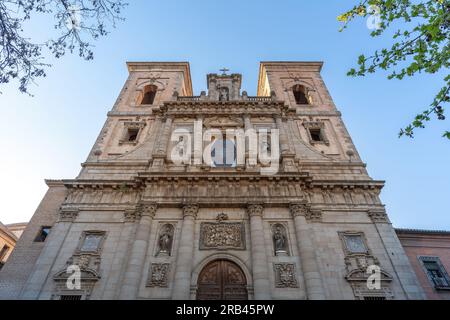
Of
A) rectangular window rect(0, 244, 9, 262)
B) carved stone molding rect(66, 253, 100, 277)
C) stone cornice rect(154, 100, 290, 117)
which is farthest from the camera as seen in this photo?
rectangular window rect(0, 244, 9, 262)

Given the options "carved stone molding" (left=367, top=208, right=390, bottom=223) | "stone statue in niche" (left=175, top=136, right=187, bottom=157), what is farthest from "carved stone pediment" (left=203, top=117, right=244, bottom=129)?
"carved stone molding" (left=367, top=208, right=390, bottom=223)

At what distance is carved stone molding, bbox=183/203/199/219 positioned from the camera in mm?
15469

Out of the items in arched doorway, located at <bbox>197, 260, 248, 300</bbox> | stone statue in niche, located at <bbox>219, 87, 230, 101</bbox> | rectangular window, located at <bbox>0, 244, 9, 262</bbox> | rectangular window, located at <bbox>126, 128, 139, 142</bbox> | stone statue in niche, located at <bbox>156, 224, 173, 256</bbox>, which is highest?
stone statue in niche, located at <bbox>219, 87, 230, 101</bbox>

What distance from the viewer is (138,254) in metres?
13.9

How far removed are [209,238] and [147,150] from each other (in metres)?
8.27

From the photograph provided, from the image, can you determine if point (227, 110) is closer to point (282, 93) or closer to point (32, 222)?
point (282, 93)

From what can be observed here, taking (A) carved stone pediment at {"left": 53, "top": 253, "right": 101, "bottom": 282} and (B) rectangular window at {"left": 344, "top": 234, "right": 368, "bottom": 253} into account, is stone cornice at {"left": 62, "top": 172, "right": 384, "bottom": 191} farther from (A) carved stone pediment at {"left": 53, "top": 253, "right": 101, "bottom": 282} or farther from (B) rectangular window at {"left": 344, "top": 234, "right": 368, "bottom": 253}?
(A) carved stone pediment at {"left": 53, "top": 253, "right": 101, "bottom": 282}

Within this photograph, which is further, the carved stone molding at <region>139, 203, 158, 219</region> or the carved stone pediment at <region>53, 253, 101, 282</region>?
the carved stone molding at <region>139, 203, 158, 219</region>

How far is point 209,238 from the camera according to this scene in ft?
49.1

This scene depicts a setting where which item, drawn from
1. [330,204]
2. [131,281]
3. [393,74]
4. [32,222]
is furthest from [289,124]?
[32,222]

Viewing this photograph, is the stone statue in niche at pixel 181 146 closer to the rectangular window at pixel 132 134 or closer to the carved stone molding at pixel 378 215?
the rectangular window at pixel 132 134

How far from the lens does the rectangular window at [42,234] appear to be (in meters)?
16.0

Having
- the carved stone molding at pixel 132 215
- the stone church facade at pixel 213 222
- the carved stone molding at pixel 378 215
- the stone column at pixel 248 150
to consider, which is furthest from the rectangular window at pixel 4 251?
the carved stone molding at pixel 378 215

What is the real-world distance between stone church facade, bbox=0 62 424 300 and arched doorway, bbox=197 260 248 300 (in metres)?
0.05
